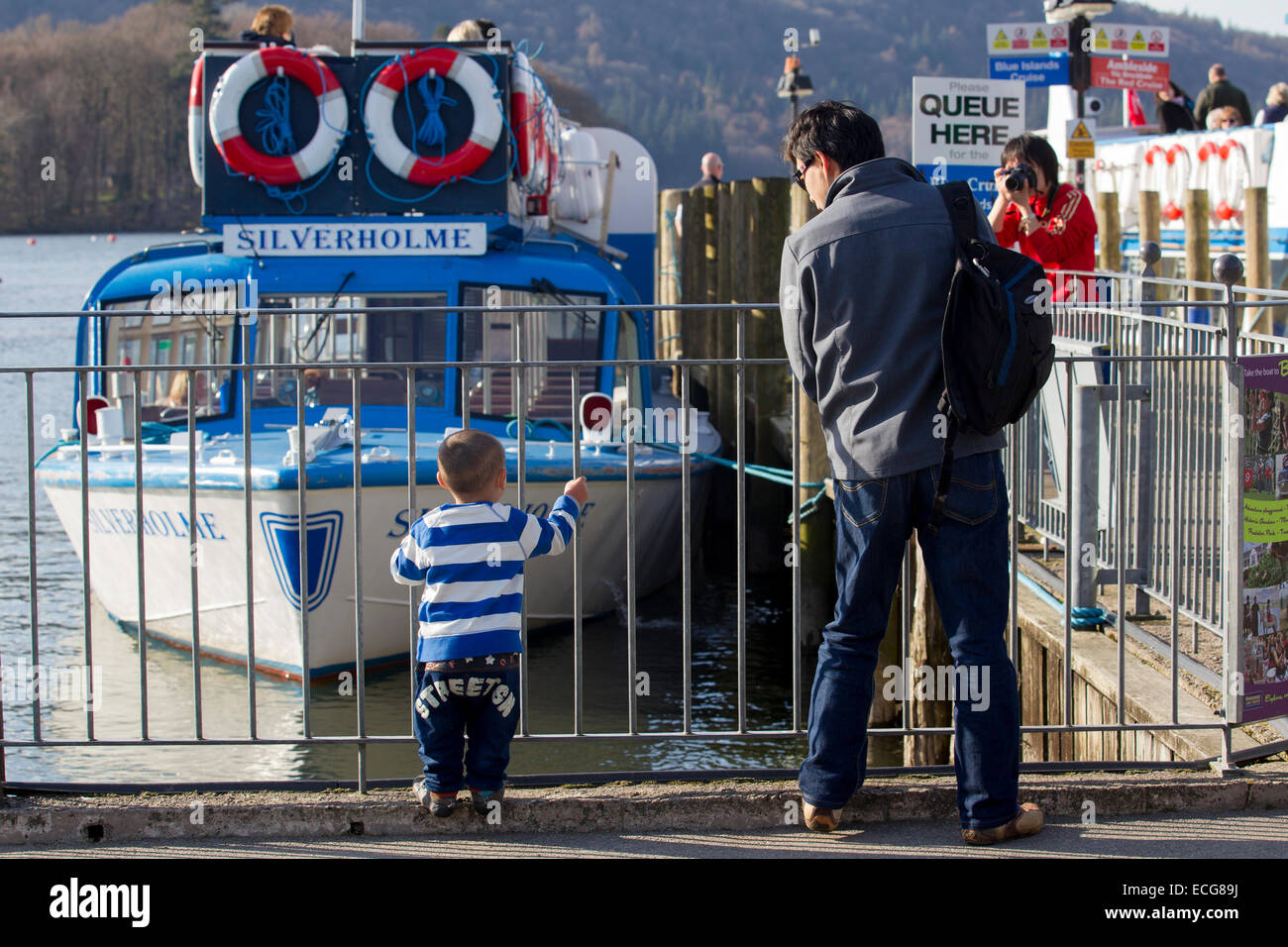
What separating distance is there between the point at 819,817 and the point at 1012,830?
51cm

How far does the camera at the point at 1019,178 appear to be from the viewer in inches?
253

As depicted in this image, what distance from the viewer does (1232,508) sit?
429cm

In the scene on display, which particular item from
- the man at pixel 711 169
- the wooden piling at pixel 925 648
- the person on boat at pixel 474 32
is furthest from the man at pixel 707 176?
the wooden piling at pixel 925 648

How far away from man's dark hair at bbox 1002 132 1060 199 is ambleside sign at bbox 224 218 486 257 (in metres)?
4.15

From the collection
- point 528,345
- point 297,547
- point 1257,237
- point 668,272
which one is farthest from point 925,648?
point 668,272

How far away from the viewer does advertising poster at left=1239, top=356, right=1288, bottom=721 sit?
4.27 metres

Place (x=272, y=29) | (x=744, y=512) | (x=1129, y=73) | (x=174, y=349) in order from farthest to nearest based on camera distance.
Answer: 1. (x=1129, y=73)
2. (x=272, y=29)
3. (x=174, y=349)
4. (x=744, y=512)

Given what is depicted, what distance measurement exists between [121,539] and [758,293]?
20.0 ft

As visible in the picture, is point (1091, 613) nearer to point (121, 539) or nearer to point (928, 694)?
point (928, 694)

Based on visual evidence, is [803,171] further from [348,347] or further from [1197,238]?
[1197,238]

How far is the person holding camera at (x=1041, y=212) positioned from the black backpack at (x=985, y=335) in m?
2.90

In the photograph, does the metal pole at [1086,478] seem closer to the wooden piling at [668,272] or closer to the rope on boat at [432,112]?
the rope on boat at [432,112]
